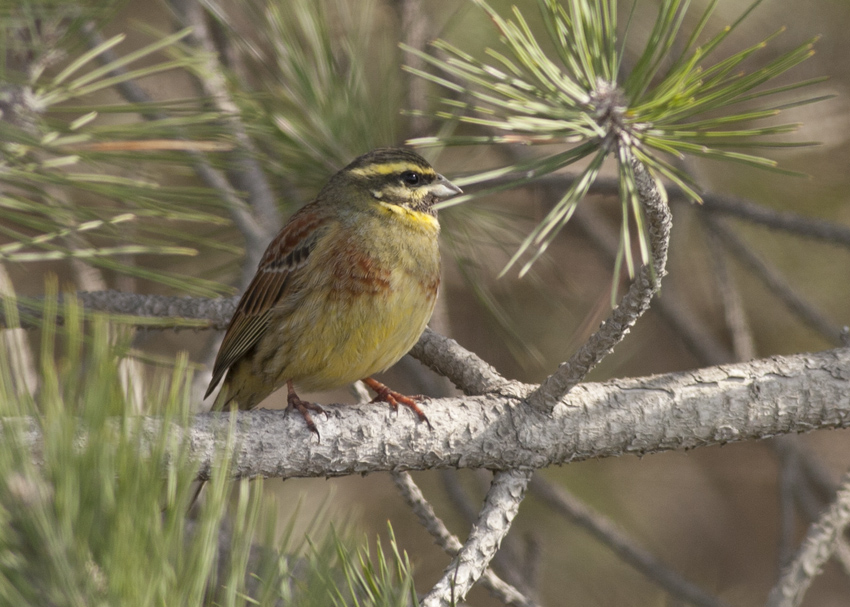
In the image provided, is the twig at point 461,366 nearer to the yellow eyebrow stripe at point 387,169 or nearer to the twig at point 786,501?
the yellow eyebrow stripe at point 387,169

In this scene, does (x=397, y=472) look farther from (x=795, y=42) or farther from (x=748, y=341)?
(x=795, y=42)

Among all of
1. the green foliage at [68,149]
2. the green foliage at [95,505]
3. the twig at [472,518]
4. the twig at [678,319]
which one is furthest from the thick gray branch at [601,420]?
the twig at [678,319]

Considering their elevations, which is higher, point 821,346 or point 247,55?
point 247,55

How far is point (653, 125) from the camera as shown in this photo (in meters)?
2.03

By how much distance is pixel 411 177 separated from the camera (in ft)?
11.4

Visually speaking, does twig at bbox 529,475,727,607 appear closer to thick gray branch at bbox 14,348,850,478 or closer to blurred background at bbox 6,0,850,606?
blurred background at bbox 6,0,850,606

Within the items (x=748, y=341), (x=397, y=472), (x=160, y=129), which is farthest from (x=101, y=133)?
(x=748, y=341)

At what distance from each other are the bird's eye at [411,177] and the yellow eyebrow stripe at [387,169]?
0.05 feet

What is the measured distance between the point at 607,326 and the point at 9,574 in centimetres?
139

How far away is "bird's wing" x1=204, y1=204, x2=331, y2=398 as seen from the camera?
3.42m

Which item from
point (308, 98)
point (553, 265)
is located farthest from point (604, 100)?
point (553, 265)

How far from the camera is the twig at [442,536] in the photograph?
2383 millimetres

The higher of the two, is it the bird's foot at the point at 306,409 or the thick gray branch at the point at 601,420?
the thick gray branch at the point at 601,420

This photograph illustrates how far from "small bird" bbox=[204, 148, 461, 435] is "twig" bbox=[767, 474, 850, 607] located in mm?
1252
